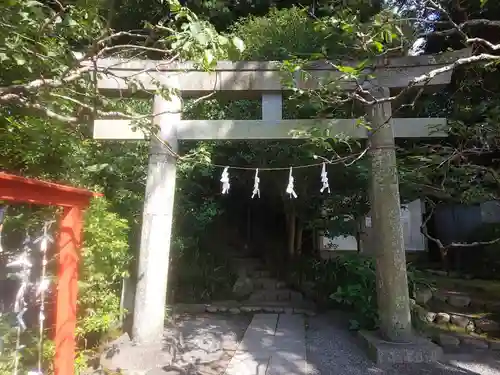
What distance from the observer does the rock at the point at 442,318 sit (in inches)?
270

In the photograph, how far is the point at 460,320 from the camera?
22.0ft

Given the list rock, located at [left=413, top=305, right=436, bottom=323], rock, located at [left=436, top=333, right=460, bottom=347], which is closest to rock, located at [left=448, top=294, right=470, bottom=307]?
rock, located at [left=413, top=305, right=436, bottom=323]

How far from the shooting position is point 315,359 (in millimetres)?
5121

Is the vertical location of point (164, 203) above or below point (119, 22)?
below

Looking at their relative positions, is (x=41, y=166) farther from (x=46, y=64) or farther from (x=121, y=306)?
(x=121, y=306)

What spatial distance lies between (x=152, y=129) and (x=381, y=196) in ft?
10.5

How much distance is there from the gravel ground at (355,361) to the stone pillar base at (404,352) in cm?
7

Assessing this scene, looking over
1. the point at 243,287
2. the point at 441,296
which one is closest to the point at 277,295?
the point at 243,287

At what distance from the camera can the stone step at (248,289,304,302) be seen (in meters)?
9.05

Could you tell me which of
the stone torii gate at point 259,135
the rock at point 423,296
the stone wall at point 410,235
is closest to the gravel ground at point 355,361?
the stone torii gate at point 259,135

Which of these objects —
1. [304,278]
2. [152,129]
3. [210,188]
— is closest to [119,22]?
[210,188]

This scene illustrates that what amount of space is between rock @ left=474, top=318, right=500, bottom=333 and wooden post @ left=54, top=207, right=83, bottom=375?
6737 mm

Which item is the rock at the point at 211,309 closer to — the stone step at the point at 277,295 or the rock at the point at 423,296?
the stone step at the point at 277,295

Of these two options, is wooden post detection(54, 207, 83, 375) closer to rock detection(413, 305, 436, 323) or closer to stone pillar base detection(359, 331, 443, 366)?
stone pillar base detection(359, 331, 443, 366)
